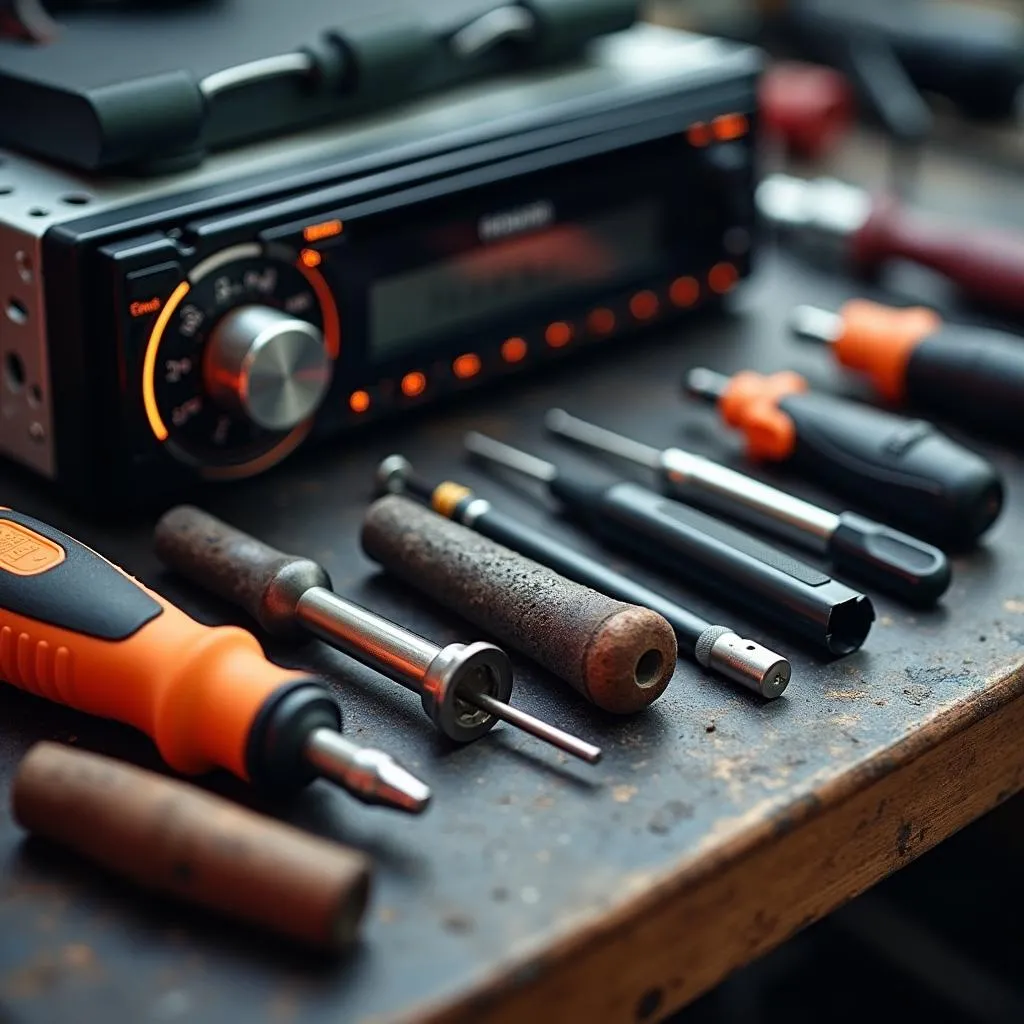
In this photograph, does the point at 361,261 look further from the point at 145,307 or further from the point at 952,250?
the point at 952,250

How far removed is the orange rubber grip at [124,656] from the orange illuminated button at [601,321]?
1.30 feet

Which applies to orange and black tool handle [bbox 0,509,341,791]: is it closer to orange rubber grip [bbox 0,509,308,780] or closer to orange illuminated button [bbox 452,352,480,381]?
orange rubber grip [bbox 0,509,308,780]

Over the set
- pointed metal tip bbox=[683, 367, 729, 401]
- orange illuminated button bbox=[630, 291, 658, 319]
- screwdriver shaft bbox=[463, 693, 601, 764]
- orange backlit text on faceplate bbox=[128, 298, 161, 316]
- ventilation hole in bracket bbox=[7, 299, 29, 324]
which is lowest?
screwdriver shaft bbox=[463, 693, 601, 764]

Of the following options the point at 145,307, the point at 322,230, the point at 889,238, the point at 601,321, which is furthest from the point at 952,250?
the point at 145,307

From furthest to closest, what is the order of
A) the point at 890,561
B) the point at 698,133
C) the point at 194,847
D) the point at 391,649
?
the point at 698,133, the point at 890,561, the point at 391,649, the point at 194,847

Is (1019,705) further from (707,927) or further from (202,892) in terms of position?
(202,892)

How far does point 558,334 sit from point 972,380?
24cm

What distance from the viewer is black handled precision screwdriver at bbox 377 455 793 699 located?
632 mm

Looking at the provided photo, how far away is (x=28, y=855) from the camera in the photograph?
54cm

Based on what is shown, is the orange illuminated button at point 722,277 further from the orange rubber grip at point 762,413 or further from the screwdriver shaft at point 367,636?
the screwdriver shaft at point 367,636

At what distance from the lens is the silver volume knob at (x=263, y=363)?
0.72 metres

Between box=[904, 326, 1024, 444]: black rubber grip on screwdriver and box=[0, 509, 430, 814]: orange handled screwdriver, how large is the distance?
447 millimetres

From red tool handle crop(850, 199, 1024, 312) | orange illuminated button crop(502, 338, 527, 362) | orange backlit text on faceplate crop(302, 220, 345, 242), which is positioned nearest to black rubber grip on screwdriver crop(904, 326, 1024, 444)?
red tool handle crop(850, 199, 1024, 312)

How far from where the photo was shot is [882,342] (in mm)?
895
